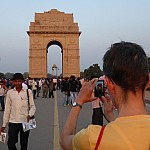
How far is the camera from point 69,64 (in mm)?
58344

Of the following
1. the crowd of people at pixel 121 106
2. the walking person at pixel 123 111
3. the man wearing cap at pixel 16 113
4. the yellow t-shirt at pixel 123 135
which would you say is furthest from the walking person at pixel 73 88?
the yellow t-shirt at pixel 123 135

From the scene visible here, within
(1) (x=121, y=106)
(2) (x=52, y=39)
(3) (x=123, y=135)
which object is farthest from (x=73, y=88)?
(2) (x=52, y=39)

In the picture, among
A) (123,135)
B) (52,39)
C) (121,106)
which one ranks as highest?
(52,39)

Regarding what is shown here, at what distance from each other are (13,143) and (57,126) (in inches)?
194

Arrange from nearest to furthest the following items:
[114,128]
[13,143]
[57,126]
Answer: [114,128] → [13,143] → [57,126]

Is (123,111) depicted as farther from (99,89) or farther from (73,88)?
Result: (73,88)

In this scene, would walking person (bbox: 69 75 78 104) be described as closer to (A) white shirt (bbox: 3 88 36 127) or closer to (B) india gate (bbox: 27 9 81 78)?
(A) white shirt (bbox: 3 88 36 127)

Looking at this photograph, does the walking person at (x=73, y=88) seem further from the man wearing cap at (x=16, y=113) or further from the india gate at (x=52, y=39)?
the india gate at (x=52, y=39)

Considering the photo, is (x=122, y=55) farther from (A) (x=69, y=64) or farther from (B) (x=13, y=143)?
(A) (x=69, y=64)

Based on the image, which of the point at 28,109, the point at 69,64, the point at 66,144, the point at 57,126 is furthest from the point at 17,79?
the point at 69,64

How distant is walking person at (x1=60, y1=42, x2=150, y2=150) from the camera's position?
149 centimetres

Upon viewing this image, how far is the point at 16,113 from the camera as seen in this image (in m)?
5.42

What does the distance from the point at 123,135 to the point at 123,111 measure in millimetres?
197

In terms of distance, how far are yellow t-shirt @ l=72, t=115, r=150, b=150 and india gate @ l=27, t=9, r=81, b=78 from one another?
56.6 metres
